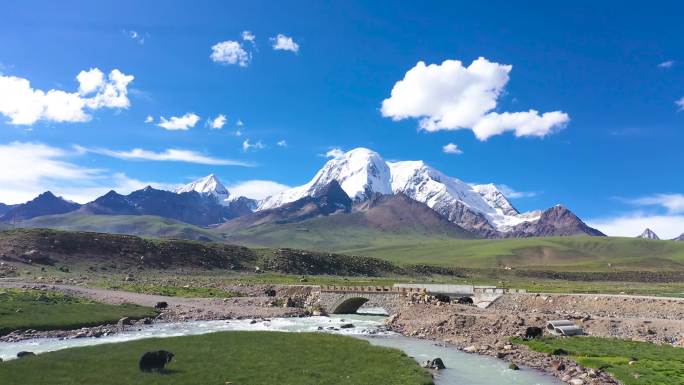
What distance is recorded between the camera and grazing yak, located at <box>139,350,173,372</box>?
3953 cm

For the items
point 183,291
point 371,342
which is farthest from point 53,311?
point 371,342

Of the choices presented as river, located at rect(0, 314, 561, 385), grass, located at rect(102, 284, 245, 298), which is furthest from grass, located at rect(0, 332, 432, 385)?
grass, located at rect(102, 284, 245, 298)

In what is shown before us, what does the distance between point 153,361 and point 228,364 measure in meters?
5.69

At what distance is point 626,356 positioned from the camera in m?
50.0

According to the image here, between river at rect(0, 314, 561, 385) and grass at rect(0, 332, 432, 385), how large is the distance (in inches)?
191

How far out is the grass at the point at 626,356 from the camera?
41.8 meters

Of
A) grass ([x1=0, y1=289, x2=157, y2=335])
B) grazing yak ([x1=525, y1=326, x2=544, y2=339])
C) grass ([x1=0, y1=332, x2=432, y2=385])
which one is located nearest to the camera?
grass ([x1=0, y1=332, x2=432, y2=385])

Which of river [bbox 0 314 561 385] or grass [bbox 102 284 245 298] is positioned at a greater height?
grass [bbox 102 284 245 298]

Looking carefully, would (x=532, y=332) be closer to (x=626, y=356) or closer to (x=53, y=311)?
(x=626, y=356)

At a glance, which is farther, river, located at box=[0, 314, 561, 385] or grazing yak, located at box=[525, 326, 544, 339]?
grazing yak, located at box=[525, 326, 544, 339]

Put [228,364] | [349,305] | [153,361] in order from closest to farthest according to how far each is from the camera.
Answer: [153,361] < [228,364] < [349,305]

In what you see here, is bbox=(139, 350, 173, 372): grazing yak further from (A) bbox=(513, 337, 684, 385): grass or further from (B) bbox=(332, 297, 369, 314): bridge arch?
(B) bbox=(332, 297, 369, 314): bridge arch

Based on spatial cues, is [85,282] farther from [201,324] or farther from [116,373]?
[116,373]

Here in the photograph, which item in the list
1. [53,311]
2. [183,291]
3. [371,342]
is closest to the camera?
[371,342]
